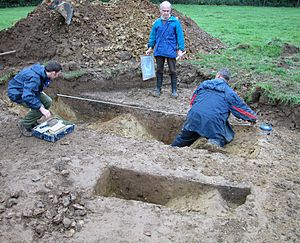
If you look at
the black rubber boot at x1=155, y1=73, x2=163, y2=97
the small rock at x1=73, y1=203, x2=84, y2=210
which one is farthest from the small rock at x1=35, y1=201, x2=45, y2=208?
the black rubber boot at x1=155, y1=73, x2=163, y2=97

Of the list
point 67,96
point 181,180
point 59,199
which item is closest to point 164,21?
point 67,96

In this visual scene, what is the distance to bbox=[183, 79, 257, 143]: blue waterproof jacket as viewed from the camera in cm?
615

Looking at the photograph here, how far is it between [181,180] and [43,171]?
1917 mm

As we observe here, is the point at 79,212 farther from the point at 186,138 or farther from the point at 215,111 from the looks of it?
the point at 215,111

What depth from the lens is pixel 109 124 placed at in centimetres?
770

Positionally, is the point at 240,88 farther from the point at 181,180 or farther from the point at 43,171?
the point at 43,171

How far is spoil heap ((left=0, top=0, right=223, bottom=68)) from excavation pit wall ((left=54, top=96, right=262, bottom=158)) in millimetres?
1393

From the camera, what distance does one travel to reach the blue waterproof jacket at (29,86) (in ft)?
18.7

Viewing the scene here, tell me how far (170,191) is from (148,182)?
0.33m

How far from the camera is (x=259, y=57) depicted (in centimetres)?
985

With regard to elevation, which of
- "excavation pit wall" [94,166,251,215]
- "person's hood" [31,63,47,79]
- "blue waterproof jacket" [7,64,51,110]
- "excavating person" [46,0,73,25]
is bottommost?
"excavation pit wall" [94,166,251,215]

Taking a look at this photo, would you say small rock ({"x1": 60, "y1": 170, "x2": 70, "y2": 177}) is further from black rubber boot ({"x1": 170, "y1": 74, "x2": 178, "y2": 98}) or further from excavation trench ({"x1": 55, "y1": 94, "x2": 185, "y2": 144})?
black rubber boot ({"x1": 170, "y1": 74, "x2": 178, "y2": 98})

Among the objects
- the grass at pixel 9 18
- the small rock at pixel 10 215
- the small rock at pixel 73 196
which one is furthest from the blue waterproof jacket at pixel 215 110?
the grass at pixel 9 18

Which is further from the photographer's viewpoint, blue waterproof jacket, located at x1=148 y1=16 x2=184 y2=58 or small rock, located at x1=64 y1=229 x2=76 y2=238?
blue waterproof jacket, located at x1=148 y1=16 x2=184 y2=58
